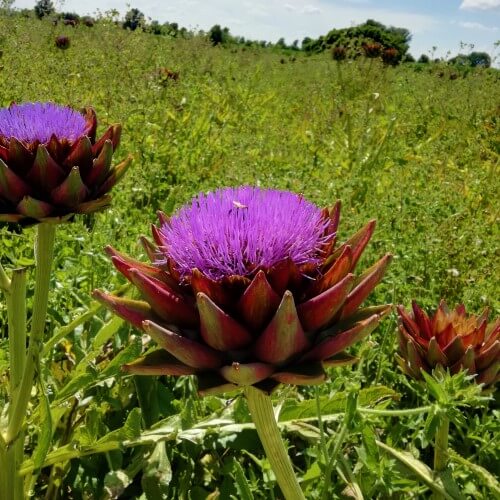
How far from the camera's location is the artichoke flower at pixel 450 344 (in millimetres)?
1110

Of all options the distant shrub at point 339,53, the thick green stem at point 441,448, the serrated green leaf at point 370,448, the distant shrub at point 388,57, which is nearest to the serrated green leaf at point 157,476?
the serrated green leaf at point 370,448

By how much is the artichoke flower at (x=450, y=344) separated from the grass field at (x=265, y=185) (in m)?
0.07

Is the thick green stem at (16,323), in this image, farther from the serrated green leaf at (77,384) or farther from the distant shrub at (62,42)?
the distant shrub at (62,42)

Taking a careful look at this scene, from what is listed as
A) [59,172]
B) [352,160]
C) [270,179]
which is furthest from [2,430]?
[352,160]

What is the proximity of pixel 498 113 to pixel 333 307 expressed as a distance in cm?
392

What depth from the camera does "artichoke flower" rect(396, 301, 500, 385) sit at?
111 cm

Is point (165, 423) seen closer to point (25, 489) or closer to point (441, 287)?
point (25, 489)

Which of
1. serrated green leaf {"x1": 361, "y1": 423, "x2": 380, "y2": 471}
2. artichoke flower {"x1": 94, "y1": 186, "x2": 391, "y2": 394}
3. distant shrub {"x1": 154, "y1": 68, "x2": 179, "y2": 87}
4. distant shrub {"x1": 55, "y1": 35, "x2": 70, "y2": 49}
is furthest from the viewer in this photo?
distant shrub {"x1": 55, "y1": 35, "x2": 70, "y2": 49}

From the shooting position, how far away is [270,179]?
2.34 m

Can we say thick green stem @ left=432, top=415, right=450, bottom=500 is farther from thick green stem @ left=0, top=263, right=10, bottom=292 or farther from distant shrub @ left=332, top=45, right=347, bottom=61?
distant shrub @ left=332, top=45, right=347, bottom=61

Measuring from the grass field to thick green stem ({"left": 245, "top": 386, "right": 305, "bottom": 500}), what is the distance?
14cm

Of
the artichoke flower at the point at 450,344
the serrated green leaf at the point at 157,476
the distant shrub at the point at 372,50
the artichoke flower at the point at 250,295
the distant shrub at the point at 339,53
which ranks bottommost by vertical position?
the serrated green leaf at the point at 157,476

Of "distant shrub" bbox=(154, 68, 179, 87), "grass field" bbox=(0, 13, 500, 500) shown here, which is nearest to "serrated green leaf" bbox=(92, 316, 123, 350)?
"grass field" bbox=(0, 13, 500, 500)

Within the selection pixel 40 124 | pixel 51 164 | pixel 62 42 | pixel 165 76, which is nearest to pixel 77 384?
pixel 51 164
